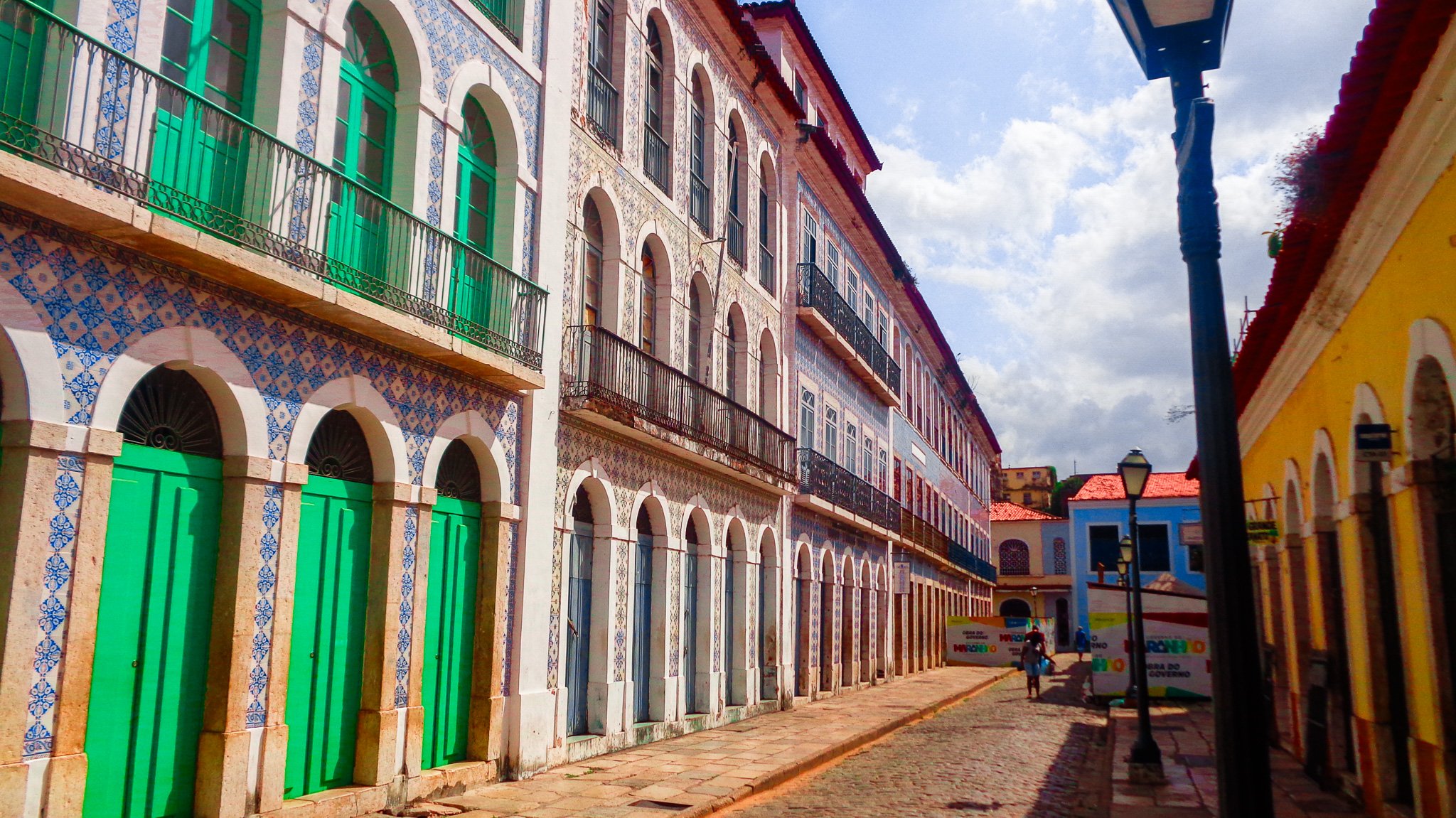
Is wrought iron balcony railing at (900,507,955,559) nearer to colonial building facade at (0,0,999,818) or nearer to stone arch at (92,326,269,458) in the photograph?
colonial building facade at (0,0,999,818)

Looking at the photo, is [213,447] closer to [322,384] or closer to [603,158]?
[322,384]

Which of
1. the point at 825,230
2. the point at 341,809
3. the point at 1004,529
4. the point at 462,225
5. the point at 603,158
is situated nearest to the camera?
the point at 341,809

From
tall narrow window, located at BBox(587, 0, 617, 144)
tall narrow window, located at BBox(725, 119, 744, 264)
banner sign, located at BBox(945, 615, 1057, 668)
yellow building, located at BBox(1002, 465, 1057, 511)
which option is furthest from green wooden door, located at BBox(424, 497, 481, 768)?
yellow building, located at BBox(1002, 465, 1057, 511)

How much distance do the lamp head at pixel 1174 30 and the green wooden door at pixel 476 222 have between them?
279 inches

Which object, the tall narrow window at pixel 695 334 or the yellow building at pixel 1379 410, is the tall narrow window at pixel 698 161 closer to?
the tall narrow window at pixel 695 334

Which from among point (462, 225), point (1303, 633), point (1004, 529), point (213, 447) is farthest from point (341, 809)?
point (1004, 529)

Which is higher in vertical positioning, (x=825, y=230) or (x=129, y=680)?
(x=825, y=230)

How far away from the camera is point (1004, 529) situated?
6078 centimetres

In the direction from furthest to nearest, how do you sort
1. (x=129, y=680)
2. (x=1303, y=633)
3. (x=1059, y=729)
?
(x=1059, y=729), (x=1303, y=633), (x=129, y=680)

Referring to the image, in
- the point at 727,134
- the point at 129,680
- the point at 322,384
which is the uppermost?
the point at 727,134

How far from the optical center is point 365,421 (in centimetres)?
905

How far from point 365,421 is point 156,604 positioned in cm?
230

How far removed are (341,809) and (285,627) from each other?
1443 mm

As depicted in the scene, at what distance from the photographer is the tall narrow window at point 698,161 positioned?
52.5 feet
